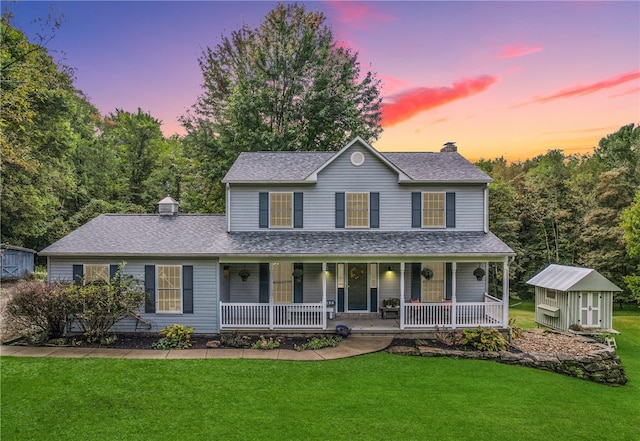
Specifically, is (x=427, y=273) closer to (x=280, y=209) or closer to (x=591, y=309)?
(x=280, y=209)

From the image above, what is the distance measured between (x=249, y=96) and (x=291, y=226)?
13.1 meters

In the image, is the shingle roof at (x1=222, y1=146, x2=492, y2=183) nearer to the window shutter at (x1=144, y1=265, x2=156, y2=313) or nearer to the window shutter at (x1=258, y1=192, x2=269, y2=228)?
the window shutter at (x1=258, y1=192, x2=269, y2=228)

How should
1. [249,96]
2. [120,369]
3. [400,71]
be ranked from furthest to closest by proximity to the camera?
1. [249,96]
2. [400,71]
3. [120,369]

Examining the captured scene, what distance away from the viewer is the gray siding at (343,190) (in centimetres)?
1477

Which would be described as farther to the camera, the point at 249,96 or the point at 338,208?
the point at 249,96

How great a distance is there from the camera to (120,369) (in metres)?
9.73

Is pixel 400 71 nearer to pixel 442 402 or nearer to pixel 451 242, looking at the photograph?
pixel 451 242

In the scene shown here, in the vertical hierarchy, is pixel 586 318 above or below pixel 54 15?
below

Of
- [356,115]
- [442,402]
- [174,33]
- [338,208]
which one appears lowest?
[442,402]

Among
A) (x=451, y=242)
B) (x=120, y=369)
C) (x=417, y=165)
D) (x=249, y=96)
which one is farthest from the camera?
(x=249, y=96)

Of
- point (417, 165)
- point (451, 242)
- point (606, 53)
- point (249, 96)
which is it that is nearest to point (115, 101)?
point (249, 96)

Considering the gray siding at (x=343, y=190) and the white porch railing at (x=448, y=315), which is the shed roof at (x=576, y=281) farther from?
the gray siding at (x=343, y=190)

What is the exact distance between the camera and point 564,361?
36.3ft

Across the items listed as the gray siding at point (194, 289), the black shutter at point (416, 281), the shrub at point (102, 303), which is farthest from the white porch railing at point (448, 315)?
the shrub at point (102, 303)
